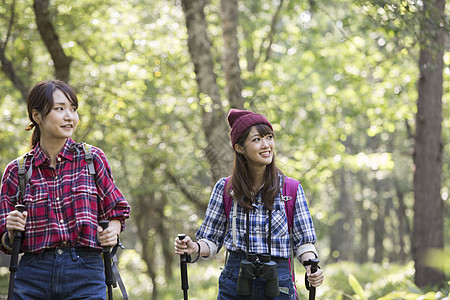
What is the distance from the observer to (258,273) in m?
3.41

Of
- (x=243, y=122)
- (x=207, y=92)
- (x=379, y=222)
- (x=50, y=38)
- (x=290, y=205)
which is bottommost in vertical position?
(x=379, y=222)

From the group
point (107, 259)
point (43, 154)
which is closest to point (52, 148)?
point (43, 154)

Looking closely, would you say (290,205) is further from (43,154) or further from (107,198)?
(43,154)

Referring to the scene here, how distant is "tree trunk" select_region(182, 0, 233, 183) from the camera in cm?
718

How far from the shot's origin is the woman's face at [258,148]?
3688 millimetres

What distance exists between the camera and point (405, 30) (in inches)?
249

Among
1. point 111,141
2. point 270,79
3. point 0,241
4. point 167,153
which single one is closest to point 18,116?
point 111,141

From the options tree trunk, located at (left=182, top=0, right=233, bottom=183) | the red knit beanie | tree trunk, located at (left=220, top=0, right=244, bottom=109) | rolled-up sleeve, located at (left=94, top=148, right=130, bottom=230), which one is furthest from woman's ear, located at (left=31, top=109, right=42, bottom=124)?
tree trunk, located at (left=220, top=0, right=244, bottom=109)

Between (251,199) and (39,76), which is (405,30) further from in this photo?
(39,76)

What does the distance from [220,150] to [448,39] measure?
545cm

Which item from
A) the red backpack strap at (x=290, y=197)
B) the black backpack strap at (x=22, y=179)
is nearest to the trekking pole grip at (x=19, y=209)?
the black backpack strap at (x=22, y=179)

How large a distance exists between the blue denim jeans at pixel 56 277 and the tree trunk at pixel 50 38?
5.47m

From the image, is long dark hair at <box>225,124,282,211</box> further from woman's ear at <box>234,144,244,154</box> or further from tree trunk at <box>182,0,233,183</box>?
tree trunk at <box>182,0,233,183</box>

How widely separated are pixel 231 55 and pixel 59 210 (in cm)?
518
